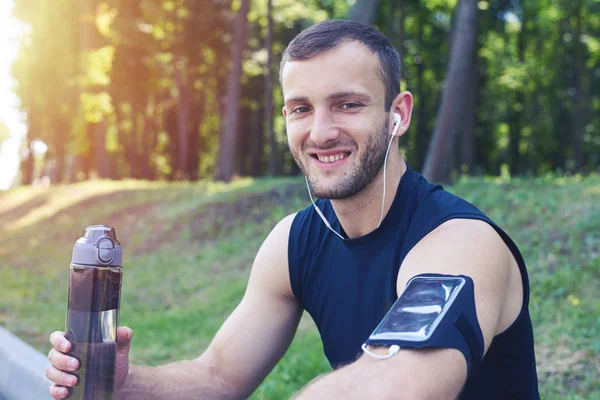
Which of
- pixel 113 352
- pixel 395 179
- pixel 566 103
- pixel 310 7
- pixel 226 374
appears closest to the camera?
pixel 113 352

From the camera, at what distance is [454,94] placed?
482 inches

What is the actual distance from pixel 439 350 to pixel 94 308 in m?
1.04

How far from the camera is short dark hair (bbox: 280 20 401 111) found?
2822 mm

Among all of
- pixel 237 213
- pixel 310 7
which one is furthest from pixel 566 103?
pixel 237 213

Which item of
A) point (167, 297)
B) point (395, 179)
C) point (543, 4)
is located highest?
point (543, 4)

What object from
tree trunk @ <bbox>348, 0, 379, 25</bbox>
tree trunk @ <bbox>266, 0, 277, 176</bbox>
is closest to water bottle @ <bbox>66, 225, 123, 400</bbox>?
tree trunk @ <bbox>348, 0, 379, 25</bbox>

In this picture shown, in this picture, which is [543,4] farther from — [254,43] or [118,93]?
[118,93]

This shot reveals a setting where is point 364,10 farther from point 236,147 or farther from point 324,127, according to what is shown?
point 236,147

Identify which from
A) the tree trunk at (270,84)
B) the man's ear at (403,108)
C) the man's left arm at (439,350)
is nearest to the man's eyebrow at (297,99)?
the man's ear at (403,108)

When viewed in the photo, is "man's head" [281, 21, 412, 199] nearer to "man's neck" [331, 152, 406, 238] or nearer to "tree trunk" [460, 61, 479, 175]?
"man's neck" [331, 152, 406, 238]

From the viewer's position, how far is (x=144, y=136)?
38625 mm

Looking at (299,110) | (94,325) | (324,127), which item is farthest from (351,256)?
(94,325)

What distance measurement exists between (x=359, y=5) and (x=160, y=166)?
119ft

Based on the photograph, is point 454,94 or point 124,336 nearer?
point 124,336
